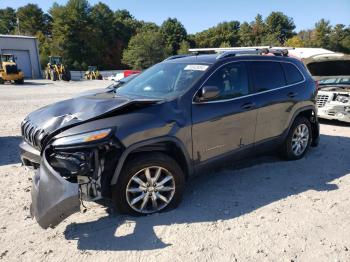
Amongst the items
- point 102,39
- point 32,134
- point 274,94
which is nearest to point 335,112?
point 274,94

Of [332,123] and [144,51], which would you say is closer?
[332,123]

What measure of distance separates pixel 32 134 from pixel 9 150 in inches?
120

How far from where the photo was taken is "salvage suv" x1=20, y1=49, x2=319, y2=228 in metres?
3.30

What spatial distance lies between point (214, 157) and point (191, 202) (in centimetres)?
62

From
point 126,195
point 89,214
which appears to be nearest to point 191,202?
point 126,195

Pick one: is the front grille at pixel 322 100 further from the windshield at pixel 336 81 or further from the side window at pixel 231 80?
the side window at pixel 231 80

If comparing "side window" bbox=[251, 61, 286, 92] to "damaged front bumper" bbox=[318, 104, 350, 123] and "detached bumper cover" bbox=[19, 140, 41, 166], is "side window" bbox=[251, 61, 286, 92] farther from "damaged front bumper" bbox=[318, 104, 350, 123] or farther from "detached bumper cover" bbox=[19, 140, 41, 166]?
"damaged front bumper" bbox=[318, 104, 350, 123]

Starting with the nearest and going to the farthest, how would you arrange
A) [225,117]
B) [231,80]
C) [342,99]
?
[225,117]
[231,80]
[342,99]

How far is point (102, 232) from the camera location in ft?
11.5

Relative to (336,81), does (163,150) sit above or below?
below

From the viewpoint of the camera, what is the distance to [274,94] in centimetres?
500

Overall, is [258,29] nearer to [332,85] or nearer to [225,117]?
[332,85]

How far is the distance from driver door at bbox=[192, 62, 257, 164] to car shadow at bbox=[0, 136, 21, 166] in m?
3.44

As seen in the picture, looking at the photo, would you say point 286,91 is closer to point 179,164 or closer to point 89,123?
point 179,164
